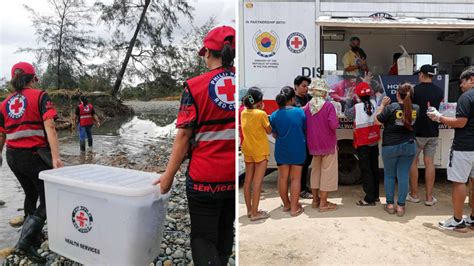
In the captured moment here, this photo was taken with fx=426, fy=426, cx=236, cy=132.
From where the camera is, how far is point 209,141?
75.3 inches

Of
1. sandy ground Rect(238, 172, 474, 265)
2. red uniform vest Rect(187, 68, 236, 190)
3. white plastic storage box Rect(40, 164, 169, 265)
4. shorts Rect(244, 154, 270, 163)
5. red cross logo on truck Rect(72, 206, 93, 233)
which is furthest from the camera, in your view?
shorts Rect(244, 154, 270, 163)

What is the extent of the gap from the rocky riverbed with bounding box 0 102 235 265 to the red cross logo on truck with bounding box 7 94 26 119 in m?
0.36

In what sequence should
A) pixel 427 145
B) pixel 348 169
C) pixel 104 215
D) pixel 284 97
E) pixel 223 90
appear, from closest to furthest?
pixel 223 90 < pixel 104 215 < pixel 284 97 < pixel 427 145 < pixel 348 169

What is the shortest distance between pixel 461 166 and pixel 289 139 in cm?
141

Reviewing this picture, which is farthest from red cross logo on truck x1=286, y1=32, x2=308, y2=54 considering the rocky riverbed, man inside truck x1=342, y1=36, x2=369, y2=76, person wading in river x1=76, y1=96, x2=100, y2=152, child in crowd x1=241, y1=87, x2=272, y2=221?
person wading in river x1=76, y1=96, x2=100, y2=152

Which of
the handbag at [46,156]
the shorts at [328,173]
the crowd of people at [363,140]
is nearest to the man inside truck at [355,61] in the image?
the crowd of people at [363,140]

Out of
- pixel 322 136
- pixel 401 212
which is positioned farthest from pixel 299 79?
pixel 401 212

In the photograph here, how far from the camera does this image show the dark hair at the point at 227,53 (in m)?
1.89

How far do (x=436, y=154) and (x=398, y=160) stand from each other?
2.94 ft

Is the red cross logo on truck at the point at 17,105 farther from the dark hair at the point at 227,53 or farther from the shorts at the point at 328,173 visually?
the shorts at the point at 328,173

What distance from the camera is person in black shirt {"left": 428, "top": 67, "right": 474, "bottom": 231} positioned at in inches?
133

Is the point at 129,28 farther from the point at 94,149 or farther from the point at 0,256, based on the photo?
the point at 0,256

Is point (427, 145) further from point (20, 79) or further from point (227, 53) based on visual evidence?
point (20, 79)

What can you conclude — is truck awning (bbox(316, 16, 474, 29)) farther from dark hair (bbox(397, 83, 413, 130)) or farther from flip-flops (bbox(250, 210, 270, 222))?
flip-flops (bbox(250, 210, 270, 222))
